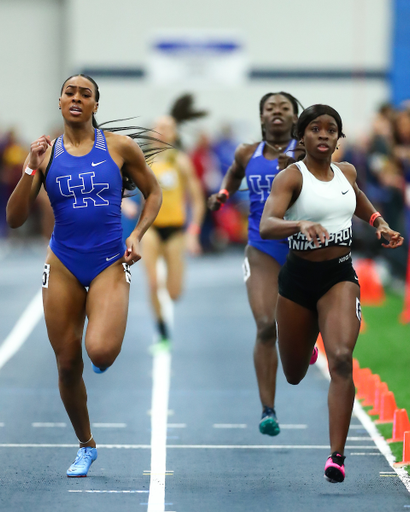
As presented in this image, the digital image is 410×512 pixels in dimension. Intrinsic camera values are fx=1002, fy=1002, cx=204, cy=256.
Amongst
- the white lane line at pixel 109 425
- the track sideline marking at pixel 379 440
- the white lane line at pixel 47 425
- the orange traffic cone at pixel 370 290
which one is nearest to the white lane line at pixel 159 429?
the white lane line at pixel 109 425

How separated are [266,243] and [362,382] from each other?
2063 mm

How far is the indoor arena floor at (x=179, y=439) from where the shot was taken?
570 centimetres

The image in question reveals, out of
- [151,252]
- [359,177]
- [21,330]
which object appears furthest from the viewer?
[359,177]

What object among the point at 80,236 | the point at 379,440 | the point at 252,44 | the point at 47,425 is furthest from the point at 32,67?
the point at 80,236

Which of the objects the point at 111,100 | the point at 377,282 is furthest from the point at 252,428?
the point at 111,100

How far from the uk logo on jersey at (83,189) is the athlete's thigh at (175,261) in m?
5.02

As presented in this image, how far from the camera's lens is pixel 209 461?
6.62 m

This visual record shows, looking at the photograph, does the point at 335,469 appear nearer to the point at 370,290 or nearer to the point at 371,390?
the point at 371,390

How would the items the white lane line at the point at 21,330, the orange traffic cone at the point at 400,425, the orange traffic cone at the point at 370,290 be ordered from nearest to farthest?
the orange traffic cone at the point at 400,425 → the white lane line at the point at 21,330 → the orange traffic cone at the point at 370,290

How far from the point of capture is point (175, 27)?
2866cm

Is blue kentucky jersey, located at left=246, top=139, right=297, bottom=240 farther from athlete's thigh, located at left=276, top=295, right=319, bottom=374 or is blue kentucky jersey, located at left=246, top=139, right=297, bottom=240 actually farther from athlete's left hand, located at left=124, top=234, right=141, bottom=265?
athlete's left hand, located at left=124, top=234, right=141, bottom=265

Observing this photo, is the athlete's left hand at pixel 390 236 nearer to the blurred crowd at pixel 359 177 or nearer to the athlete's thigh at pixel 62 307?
the blurred crowd at pixel 359 177

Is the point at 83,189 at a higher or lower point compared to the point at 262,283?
higher

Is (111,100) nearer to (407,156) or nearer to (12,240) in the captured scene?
(12,240)
